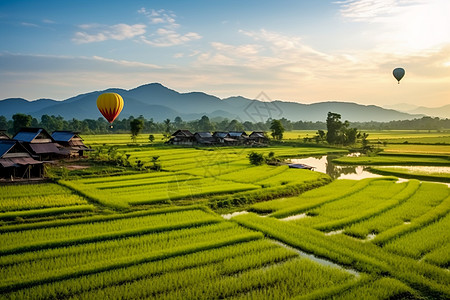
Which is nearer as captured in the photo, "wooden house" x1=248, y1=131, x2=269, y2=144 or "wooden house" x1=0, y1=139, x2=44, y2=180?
"wooden house" x1=0, y1=139, x2=44, y2=180

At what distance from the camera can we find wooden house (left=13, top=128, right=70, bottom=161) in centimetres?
3075

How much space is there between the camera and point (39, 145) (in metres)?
31.5

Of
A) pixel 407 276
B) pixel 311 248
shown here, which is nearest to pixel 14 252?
pixel 311 248

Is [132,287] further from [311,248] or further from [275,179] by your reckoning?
[275,179]

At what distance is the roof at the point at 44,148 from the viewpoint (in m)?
30.7

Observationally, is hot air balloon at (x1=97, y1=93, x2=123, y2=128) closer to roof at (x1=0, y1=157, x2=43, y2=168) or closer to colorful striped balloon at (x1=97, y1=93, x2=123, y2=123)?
colorful striped balloon at (x1=97, y1=93, x2=123, y2=123)

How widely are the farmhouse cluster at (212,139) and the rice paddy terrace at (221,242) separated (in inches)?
1532

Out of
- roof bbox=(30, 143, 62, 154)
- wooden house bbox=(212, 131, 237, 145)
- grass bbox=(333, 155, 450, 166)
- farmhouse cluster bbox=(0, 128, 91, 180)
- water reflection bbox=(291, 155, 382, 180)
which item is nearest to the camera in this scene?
farmhouse cluster bbox=(0, 128, 91, 180)

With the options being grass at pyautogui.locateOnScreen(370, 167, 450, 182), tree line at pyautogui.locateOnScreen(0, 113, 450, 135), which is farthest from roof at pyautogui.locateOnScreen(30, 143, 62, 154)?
tree line at pyautogui.locateOnScreen(0, 113, 450, 135)

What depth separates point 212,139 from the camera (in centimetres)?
6200

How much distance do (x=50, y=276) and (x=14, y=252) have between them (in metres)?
2.96

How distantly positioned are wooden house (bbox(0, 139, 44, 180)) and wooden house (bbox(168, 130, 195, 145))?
118 feet

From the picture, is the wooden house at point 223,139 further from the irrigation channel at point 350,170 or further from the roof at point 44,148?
the roof at point 44,148

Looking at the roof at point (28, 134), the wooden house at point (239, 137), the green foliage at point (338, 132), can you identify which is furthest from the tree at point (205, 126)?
the roof at point (28, 134)
